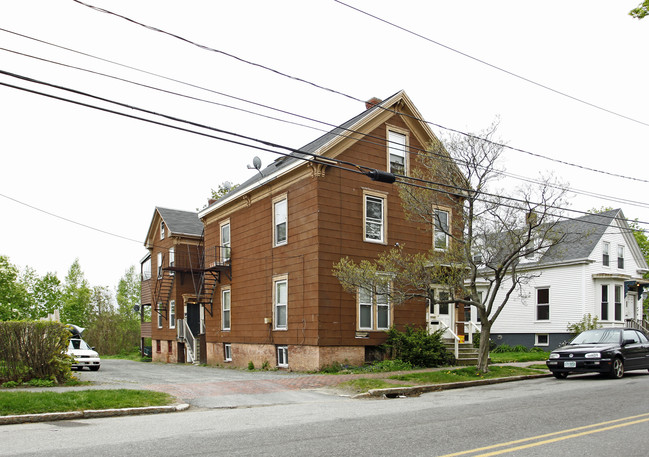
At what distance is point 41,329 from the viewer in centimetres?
1570

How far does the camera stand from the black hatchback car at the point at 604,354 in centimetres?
1669

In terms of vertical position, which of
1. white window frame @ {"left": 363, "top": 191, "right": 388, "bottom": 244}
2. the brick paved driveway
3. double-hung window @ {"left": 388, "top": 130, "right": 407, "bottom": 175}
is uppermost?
double-hung window @ {"left": 388, "top": 130, "right": 407, "bottom": 175}

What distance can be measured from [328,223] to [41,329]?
951 centimetres

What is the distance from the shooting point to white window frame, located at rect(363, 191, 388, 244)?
21.6 meters

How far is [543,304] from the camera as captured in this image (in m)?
32.6

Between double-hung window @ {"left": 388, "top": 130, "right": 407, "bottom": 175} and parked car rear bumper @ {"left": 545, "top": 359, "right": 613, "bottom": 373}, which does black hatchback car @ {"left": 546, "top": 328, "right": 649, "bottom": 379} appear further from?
double-hung window @ {"left": 388, "top": 130, "right": 407, "bottom": 175}

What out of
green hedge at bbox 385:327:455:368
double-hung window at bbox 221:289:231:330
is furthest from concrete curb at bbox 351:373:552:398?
double-hung window at bbox 221:289:231:330

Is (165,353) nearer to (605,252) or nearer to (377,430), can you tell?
(605,252)

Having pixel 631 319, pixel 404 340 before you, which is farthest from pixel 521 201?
pixel 631 319

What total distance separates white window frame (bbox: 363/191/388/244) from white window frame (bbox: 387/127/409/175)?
3.92ft

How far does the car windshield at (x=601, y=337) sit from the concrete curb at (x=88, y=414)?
12.3 m

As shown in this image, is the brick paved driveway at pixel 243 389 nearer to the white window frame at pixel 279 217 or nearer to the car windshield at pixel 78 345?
the white window frame at pixel 279 217

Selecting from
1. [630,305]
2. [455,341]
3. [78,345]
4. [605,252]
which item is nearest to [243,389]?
[455,341]

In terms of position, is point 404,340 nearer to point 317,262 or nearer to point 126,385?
point 317,262
